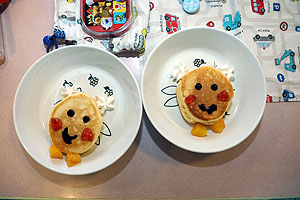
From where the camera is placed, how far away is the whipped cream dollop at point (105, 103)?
1053 millimetres

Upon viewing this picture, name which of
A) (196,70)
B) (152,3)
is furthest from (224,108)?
(152,3)

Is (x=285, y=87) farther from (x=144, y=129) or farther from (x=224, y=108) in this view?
(x=144, y=129)

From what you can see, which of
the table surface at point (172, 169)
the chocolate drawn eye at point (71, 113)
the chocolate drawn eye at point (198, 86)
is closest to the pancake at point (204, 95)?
the chocolate drawn eye at point (198, 86)

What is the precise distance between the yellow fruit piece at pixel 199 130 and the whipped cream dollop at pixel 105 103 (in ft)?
1.17

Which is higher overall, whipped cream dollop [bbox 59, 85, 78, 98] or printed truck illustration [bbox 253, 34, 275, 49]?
printed truck illustration [bbox 253, 34, 275, 49]

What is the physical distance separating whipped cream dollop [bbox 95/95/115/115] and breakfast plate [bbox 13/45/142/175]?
0.02m

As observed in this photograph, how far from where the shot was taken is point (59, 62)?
106 centimetres

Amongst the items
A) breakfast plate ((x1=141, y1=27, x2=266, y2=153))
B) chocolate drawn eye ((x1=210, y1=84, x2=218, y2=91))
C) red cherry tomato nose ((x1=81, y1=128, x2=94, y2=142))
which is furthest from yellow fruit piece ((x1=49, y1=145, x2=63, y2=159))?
chocolate drawn eye ((x1=210, y1=84, x2=218, y2=91))

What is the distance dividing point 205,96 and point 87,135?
495 millimetres

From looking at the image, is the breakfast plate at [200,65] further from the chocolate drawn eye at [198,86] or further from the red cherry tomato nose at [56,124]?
the red cherry tomato nose at [56,124]

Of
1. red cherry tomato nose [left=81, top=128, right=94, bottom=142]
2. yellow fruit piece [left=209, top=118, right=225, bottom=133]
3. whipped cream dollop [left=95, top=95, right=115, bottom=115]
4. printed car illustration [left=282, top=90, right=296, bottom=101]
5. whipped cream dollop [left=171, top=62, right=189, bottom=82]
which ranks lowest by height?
yellow fruit piece [left=209, top=118, right=225, bottom=133]

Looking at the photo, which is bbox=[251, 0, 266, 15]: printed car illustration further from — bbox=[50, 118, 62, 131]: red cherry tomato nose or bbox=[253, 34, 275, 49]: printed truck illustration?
bbox=[50, 118, 62, 131]: red cherry tomato nose

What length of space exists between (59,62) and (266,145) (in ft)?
3.16

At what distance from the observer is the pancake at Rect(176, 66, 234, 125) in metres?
0.99
